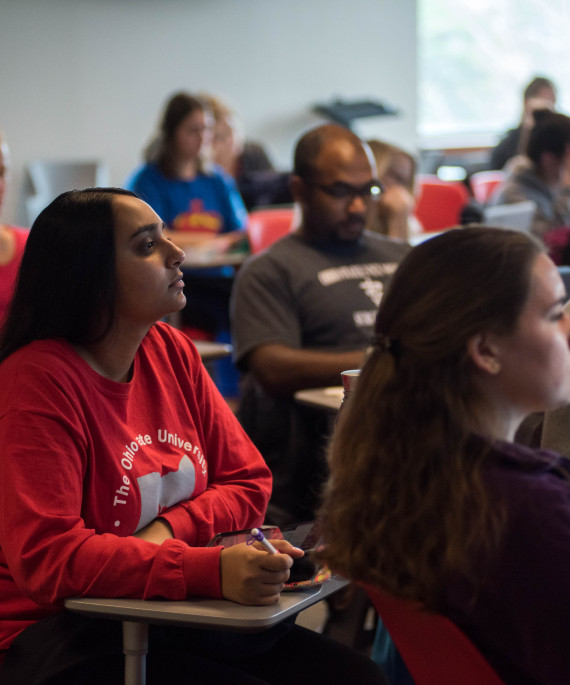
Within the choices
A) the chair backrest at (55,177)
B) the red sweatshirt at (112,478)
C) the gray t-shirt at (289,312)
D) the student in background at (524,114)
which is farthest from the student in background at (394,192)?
the chair backrest at (55,177)

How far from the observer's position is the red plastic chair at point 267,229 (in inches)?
151

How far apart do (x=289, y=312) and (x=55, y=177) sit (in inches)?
166

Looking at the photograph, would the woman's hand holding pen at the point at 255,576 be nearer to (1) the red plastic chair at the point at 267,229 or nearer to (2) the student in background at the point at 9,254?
(2) the student in background at the point at 9,254

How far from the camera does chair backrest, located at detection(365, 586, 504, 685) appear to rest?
93 centimetres

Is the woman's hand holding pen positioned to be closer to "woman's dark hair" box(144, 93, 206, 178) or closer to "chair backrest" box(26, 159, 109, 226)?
"woman's dark hair" box(144, 93, 206, 178)

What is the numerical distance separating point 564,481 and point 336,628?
4.71ft

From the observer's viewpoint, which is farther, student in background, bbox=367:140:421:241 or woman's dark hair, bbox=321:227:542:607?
student in background, bbox=367:140:421:241

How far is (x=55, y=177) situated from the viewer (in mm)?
6363

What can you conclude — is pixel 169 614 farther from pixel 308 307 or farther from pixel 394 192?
pixel 394 192

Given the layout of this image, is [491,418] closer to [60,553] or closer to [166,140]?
[60,553]

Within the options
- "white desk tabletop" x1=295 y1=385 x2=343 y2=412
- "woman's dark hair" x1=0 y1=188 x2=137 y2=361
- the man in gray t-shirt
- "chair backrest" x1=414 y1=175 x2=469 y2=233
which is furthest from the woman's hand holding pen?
"chair backrest" x1=414 y1=175 x2=469 y2=233

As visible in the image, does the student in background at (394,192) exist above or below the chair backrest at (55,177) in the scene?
above

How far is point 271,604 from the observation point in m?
1.20

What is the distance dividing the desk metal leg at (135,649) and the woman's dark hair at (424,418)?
30cm
